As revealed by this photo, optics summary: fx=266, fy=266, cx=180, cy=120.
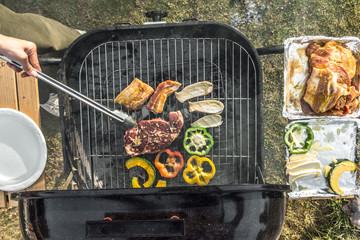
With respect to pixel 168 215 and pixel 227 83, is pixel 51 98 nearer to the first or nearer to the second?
pixel 227 83

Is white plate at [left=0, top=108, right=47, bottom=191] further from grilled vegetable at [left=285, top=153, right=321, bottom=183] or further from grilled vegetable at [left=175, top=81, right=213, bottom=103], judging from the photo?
grilled vegetable at [left=285, top=153, right=321, bottom=183]

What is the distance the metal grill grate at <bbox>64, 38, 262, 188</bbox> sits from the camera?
2943 mm

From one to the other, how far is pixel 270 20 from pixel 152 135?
2.65 meters

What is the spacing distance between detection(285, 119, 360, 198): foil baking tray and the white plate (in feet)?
9.65

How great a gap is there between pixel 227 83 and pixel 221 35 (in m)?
0.52

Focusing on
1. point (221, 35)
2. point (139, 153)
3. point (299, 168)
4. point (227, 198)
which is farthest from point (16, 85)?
point (299, 168)

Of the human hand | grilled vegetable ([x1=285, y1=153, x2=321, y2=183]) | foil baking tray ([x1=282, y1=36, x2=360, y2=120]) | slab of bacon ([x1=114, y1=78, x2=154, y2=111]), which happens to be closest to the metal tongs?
the human hand

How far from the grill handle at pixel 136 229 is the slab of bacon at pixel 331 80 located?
2.05 m

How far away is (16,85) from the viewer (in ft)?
10.6

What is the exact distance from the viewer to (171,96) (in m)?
3.00

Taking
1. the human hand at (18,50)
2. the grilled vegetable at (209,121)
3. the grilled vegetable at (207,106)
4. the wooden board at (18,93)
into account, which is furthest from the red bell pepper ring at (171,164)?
the wooden board at (18,93)

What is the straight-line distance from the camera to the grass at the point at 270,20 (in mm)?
4031

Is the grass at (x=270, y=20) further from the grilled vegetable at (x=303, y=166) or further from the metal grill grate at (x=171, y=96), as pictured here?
the metal grill grate at (x=171, y=96)

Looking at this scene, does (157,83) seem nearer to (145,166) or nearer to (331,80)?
(145,166)
